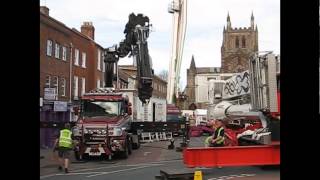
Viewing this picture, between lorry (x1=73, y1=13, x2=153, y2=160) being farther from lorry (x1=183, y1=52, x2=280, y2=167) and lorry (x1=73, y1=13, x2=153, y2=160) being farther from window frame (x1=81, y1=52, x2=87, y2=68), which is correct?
window frame (x1=81, y1=52, x2=87, y2=68)

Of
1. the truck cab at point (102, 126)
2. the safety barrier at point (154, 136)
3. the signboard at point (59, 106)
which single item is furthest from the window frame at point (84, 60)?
the truck cab at point (102, 126)

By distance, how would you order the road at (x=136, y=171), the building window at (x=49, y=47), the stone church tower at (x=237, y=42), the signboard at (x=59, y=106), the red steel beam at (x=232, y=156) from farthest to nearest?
the stone church tower at (x=237, y=42) < the building window at (x=49, y=47) < the signboard at (x=59, y=106) < the road at (x=136, y=171) < the red steel beam at (x=232, y=156)

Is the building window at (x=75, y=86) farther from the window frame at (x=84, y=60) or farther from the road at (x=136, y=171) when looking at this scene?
Result: the road at (x=136, y=171)

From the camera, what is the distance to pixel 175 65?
5816 centimetres

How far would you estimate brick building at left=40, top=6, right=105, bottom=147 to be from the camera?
28.8 meters

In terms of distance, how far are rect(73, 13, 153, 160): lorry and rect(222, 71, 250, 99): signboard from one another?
341 cm

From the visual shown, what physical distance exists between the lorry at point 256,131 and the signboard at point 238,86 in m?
0.17

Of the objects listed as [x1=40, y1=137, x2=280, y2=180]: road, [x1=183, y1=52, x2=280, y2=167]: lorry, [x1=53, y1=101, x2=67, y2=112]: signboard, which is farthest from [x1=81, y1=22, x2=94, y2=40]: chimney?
[x1=183, y1=52, x2=280, y2=167]: lorry

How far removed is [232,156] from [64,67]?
24.6 meters

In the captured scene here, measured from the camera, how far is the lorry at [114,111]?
67.9 feet

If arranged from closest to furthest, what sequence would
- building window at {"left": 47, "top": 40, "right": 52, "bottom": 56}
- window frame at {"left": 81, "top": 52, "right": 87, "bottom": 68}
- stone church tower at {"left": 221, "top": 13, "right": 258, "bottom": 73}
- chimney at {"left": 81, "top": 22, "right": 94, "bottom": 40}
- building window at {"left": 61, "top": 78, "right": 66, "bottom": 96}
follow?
building window at {"left": 47, "top": 40, "right": 52, "bottom": 56}, building window at {"left": 61, "top": 78, "right": 66, "bottom": 96}, window frame at {"left": 81, "top": 52, "right": 87, "bottom": 68}, chimney at {"left": 81, "top": 22, "right": 94, "bottom": 40}, stone church tower at {"left": 221, "top": 13, "right": 258, "bottom": 73}
